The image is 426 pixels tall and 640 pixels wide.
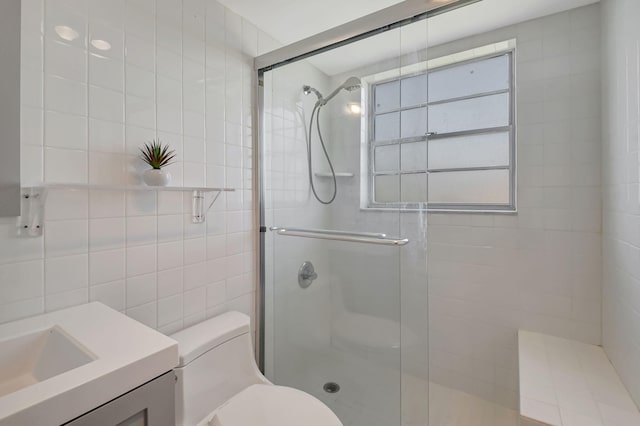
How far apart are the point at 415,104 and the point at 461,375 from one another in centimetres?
182

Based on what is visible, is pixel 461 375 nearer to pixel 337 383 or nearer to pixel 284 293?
pixel 337 383

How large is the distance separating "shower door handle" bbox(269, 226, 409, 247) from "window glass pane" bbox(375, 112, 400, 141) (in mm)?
476

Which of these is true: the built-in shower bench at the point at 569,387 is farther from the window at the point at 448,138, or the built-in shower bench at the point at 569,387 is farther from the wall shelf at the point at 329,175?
the wall shelf at the point at 329,175

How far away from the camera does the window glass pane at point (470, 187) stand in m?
1.96

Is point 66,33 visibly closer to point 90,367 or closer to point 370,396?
point 90,367

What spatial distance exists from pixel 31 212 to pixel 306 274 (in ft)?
3.99

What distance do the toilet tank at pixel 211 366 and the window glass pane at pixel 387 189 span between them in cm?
93

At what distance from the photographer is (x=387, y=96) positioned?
4.56 feet

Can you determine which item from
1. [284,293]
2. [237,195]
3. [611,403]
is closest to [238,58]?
[237,195]

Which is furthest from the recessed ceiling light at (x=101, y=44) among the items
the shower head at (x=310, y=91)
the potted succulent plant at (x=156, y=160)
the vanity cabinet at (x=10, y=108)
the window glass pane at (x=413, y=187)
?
the window glass pane at (x=413, y=187)

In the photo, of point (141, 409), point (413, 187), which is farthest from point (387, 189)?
point (141, 409)

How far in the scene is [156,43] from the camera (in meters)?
1.30

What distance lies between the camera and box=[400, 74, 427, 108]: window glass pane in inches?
53.0

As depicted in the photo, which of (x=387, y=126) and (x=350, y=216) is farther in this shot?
(x=350, y=216)
